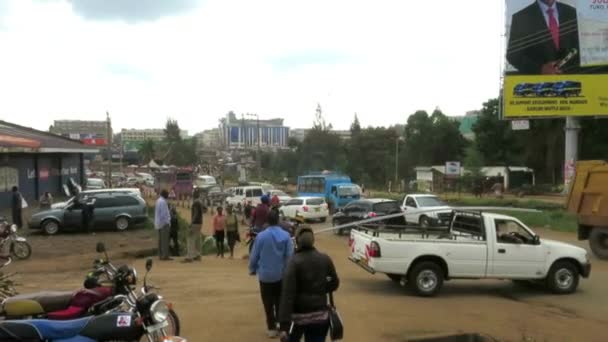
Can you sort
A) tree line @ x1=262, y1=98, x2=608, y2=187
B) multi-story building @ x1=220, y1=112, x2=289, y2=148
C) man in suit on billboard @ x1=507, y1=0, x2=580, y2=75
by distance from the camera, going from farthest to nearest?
multi-story building @ x1=220, y1=112, x2=289, y2=148 < tree line @ x1=262, y1=98, x2=608, y2=187 < man in suit on billboard @ x1=507, y1=0, x2=580, y2=75

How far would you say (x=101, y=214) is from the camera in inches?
1016

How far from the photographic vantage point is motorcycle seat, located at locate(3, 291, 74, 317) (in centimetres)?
625

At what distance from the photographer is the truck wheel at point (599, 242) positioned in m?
18.4

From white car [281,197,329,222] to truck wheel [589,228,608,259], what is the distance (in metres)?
17.4

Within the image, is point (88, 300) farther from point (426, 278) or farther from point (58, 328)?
point (426, 278)

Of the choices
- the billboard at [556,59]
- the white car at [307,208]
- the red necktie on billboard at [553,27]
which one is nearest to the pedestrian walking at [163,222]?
the white car at [307,208]

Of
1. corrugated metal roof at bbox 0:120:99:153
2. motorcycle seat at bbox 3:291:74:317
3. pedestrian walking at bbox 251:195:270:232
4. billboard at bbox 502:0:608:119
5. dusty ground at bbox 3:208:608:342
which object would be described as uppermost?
billboard at bbox 502:0:608:119

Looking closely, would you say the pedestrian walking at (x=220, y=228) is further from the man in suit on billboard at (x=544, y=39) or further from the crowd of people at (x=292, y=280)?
the man in suit on billboard at (x=544, y=39)

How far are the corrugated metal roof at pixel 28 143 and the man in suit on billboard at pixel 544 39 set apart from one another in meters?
25.9

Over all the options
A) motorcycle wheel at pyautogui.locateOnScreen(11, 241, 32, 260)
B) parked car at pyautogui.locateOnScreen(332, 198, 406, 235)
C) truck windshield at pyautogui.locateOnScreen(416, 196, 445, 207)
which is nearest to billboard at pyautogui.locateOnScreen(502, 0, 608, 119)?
truck windshield at pyautogui.locateOnScreen(416, 196, 445, 207)

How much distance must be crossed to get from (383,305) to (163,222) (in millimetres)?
7453

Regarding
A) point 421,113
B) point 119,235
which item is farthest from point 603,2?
point 421,113

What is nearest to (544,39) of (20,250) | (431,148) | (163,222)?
(163,222)

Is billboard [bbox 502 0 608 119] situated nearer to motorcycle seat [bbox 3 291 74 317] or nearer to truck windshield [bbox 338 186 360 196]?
truck windshield [bbox 338 186 360 196]
